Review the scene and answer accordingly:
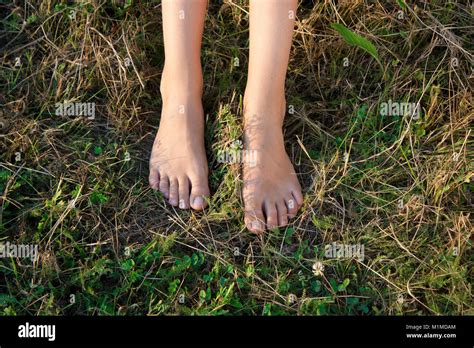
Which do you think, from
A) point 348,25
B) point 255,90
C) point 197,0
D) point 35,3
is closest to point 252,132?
point 255,90

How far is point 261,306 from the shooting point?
147 centimetres

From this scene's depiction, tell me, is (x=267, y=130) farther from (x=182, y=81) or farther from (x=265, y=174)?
(x=182, y=81)

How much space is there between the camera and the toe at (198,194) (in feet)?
5.16

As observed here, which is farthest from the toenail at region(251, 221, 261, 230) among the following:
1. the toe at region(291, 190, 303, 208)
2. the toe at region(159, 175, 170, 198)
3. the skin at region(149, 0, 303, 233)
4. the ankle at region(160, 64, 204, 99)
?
the ankle at region(160, 64, 204, 99)

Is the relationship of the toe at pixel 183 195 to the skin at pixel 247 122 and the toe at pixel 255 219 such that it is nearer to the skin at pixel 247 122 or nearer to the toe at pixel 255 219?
the skin at pixel 247 122
